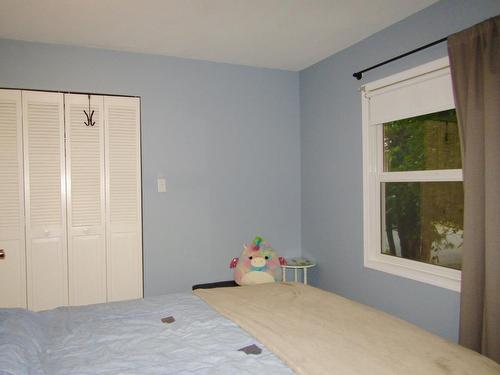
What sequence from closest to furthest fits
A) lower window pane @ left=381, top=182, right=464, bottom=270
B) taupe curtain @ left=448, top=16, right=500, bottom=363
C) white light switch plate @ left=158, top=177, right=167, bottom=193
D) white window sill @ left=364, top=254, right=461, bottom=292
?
taupe curtain @ left=448, top=16, right=500, bottom=363 < white window sill @ left=364, top=254, right=461, bottom=292 < lower window pane @ left=381, top=182, right=464, bottom=270 < white light switch plate @ left=158, top=177, right=167, bottom=193

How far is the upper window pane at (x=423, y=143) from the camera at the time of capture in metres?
2.34

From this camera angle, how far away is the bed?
131 centimetres

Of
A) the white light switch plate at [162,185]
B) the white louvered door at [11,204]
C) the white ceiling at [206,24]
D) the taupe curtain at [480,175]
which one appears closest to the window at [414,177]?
the taupe curtain at [480,175]

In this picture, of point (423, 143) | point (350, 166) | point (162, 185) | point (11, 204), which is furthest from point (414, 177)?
point (11, 204)

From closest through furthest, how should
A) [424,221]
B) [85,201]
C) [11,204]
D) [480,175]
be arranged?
[480,175]
[424,221]
[11,204]
[85,201]

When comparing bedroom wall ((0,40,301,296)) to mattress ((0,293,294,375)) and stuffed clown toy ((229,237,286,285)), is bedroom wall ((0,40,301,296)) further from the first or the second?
mattress ((0,293,294,375))

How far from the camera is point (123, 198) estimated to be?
3055 millimetres

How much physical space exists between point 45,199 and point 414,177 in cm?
277

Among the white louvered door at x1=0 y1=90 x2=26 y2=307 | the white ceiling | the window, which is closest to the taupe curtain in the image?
the window

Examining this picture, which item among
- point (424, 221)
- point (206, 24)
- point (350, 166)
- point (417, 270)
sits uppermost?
point (206, 24)

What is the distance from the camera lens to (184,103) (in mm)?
3248

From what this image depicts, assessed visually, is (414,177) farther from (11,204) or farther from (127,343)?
(11,204)

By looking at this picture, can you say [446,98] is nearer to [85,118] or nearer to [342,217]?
[342,217]

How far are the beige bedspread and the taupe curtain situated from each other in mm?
523
